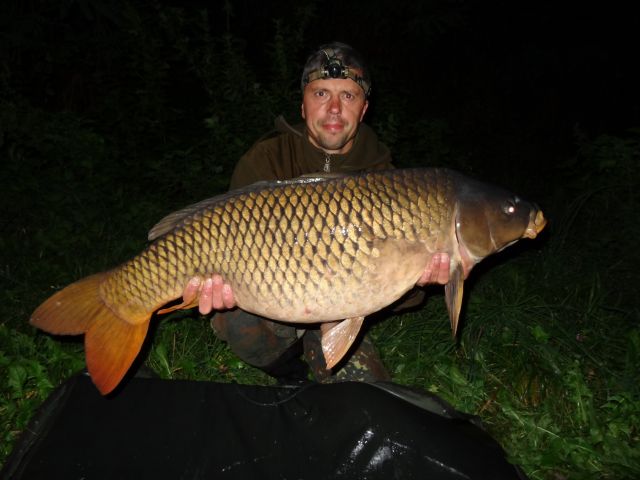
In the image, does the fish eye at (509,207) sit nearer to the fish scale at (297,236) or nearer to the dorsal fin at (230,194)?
the fish scale at (297,236)

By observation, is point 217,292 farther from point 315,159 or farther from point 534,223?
point 534,223

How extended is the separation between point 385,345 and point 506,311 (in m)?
0.55

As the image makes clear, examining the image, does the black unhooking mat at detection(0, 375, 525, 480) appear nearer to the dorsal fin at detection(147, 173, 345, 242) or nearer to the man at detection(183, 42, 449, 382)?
the man at detection(183, 42, 449, 382)

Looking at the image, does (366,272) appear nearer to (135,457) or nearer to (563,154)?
(135,457)

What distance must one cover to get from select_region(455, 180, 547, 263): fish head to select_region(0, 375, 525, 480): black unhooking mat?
0.54 meters

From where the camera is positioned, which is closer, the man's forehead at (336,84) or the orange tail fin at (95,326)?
the orange tail fin at (95,326)

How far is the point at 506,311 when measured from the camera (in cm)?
219

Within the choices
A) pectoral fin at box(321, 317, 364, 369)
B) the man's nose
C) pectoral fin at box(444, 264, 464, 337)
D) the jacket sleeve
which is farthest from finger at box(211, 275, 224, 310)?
the man's nose

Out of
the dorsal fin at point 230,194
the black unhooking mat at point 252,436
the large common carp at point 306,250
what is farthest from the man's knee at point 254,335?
the dorsal fin at point 230,194

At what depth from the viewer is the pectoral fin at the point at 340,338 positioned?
63.4 inches

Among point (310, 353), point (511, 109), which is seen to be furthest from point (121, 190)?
point (511, 109)

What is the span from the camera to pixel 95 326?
156 cm

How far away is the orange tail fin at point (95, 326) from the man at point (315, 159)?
0.41m

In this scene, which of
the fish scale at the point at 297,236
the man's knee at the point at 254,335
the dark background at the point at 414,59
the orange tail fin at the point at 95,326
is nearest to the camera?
the fish scale at the point at 297,236
